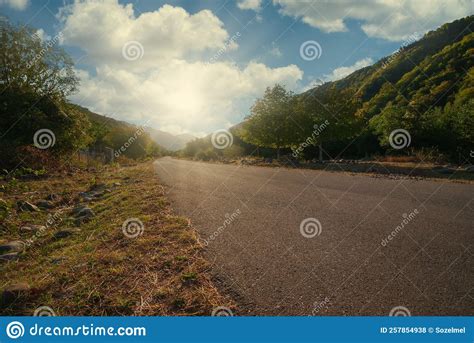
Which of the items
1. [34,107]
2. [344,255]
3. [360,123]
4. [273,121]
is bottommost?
[34,107]

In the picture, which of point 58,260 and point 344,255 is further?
point 58,260

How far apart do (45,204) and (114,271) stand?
19.5 ft

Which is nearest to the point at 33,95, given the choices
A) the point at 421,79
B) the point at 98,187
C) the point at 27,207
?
the point at 98,187

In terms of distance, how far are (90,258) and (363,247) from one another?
11.8 ft

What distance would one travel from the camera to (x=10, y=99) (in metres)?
17.4

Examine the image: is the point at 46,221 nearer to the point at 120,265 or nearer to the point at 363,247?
the point at 120,265

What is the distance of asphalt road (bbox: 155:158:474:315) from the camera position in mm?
2779

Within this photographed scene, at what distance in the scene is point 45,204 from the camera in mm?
8266

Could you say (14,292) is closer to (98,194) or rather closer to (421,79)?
(98,194)

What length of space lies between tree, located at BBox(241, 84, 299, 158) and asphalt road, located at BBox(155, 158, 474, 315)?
27.7 metres

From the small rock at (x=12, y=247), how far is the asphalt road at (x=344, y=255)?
2792 millimetres

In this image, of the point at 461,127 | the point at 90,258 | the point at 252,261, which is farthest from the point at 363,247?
the point at 461,127

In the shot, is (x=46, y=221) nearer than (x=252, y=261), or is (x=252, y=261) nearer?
(x=252, y=261)

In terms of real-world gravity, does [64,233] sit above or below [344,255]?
below
